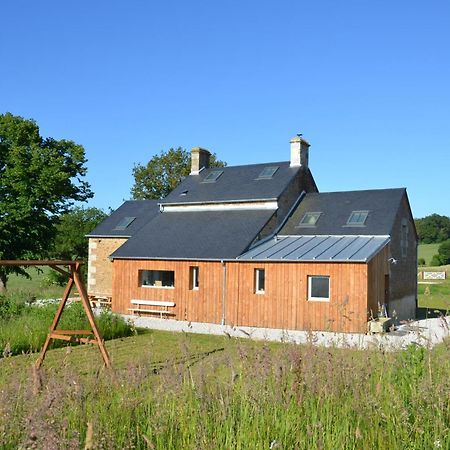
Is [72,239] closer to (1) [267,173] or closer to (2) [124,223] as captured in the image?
(2) [124,223]

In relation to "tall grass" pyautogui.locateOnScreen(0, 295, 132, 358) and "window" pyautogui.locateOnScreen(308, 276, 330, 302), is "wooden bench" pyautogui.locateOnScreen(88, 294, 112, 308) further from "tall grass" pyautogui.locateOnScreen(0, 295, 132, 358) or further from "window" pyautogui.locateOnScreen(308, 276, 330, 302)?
"window" pyautogui.locateOnScreen(308, 276, 330, 302)

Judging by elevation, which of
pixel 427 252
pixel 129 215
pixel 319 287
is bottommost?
pixel 319 287

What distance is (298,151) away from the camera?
25688 millimetres

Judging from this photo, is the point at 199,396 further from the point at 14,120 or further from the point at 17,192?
the point at 14,120

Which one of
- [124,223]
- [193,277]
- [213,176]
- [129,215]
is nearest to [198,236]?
[193,277]

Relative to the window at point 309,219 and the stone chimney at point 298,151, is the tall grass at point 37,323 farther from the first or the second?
the stone chimney at point 298,151

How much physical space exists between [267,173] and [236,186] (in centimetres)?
A: 173

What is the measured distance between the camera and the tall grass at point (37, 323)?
509 inches

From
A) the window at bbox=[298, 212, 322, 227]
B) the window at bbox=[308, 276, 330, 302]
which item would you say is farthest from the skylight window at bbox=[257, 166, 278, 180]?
the window at bbox=[308, 276, 330, 302]

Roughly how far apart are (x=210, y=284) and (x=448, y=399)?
1700cm

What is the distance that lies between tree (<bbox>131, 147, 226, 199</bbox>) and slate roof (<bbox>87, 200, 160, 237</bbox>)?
14954 millimetres

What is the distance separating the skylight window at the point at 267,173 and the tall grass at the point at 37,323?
11.7 meters

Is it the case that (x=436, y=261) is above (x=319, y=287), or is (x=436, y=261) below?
above

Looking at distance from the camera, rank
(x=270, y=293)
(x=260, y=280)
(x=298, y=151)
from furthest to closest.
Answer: (x=298, y=151), (x=260, y=280), (x=270, y=293)
